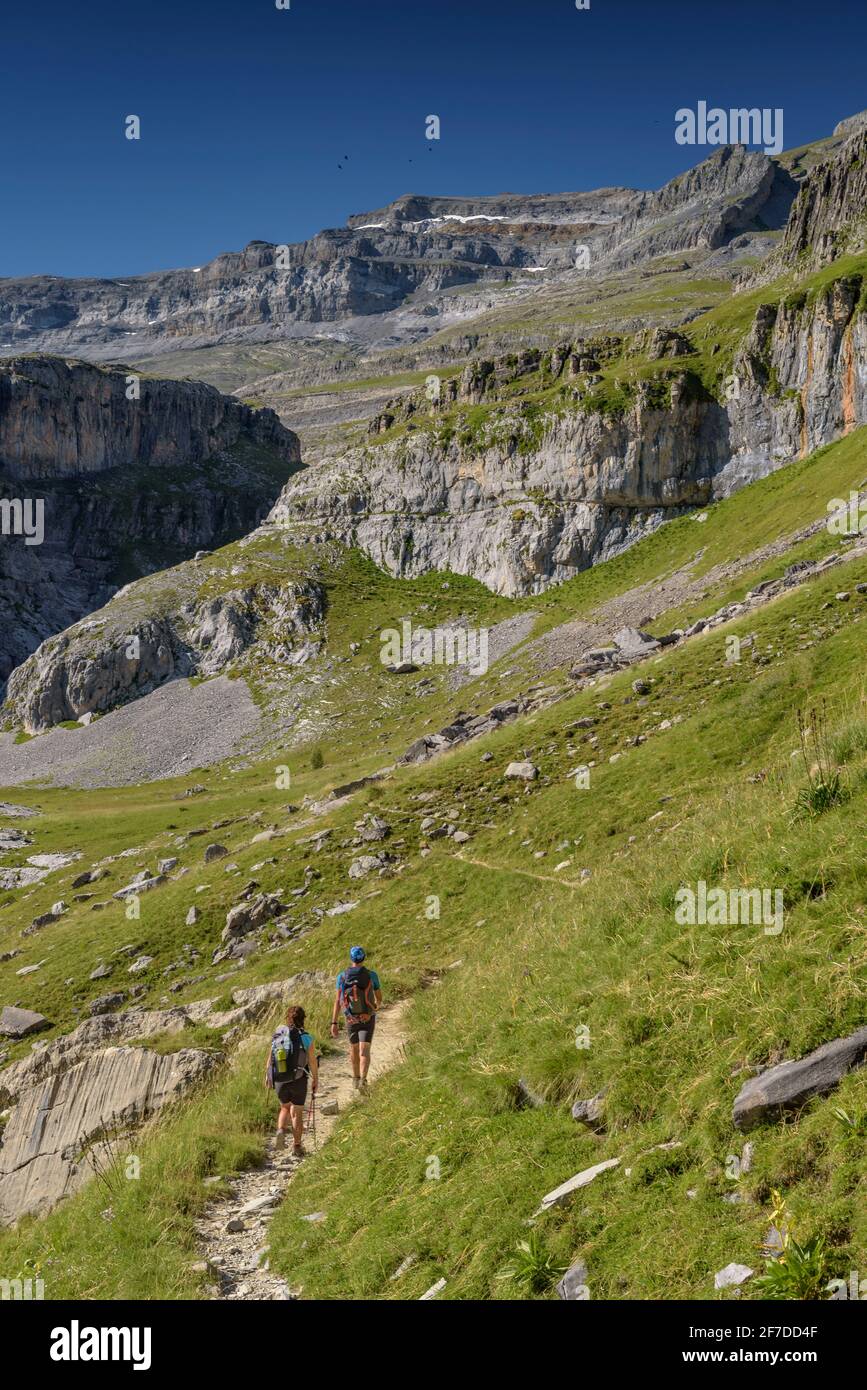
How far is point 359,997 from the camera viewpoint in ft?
48.1

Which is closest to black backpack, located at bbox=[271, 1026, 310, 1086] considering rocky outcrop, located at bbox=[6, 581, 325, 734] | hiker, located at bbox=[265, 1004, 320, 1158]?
hiker, located at bbox=[265, 1004, 320, 1158]

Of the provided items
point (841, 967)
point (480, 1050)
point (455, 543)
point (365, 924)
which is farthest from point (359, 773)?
point (455, 543)

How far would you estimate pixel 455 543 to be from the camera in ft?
322

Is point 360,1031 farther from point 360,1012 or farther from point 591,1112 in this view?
point 591,1112

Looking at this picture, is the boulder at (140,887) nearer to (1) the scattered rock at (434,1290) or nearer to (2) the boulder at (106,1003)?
(2) the boulder at (106,1003)

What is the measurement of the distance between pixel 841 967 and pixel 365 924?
18464 millimetres

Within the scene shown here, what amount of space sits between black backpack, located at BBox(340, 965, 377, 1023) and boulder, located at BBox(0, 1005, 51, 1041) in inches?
691

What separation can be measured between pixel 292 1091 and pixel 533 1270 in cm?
685

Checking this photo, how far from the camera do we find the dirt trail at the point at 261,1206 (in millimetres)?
9109

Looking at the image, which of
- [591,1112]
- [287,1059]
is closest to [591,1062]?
[591,1112]

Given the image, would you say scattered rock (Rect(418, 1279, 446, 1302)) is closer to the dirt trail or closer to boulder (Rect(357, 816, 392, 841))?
the dirt trail

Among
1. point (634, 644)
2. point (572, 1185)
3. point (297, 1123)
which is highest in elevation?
point (634, 644)

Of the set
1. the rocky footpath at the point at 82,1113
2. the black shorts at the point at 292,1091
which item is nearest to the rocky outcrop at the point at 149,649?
the rocky footpath at the point at 82,1113

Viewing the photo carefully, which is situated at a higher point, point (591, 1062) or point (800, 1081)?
point (800, 1081)
